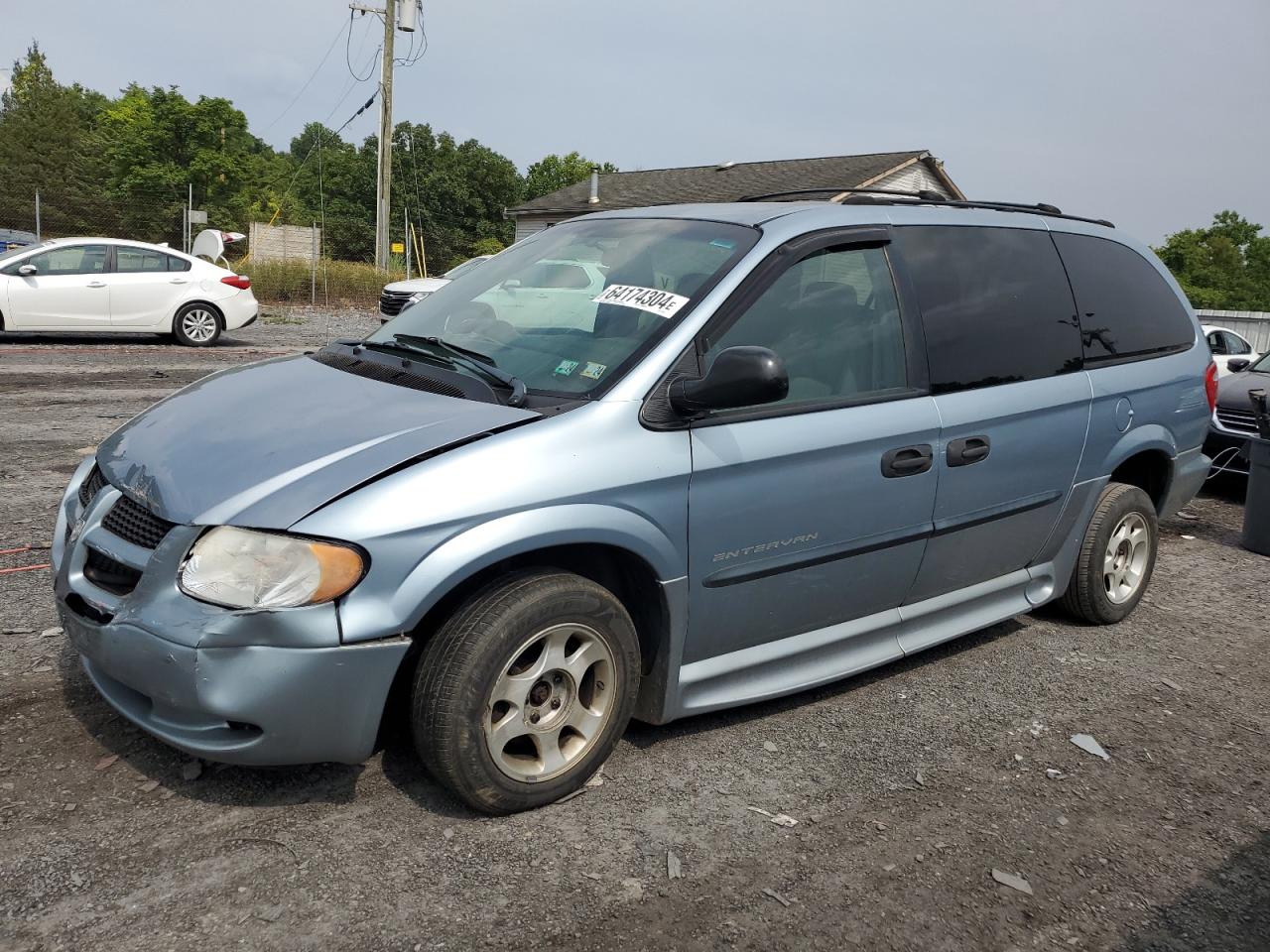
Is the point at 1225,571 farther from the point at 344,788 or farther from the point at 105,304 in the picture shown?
the point at 105,304

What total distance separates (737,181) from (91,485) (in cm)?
3776

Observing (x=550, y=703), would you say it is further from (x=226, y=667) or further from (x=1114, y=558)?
(x=1114, y=558)

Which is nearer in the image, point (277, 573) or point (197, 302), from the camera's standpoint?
point (277, 573)

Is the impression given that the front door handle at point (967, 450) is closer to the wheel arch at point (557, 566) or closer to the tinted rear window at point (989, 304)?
the tinted rear window at point (989, 304)

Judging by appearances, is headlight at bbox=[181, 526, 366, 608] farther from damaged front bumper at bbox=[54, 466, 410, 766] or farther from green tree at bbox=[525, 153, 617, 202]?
green tree at bbox=[525, 153, 617, 202]

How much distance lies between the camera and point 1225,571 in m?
6.54

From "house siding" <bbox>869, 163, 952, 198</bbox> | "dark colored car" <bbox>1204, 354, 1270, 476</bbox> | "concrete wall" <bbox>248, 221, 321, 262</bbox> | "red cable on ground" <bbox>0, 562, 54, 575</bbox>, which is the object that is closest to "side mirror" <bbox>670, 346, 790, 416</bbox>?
"red cable on ground" <bbox>0, 562, 54, 575</bbox>

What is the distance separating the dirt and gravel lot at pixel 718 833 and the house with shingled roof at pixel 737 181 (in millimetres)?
26036

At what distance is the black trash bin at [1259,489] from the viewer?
6.76m

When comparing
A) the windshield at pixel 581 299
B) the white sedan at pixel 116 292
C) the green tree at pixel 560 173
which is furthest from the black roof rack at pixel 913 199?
the green tree at pixel 560 173

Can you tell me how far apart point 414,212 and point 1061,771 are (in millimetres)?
72115

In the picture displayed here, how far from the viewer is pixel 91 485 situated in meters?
3.47

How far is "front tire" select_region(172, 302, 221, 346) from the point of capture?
16.0 metres

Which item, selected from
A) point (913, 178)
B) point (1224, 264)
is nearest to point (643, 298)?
point (913, 178)
